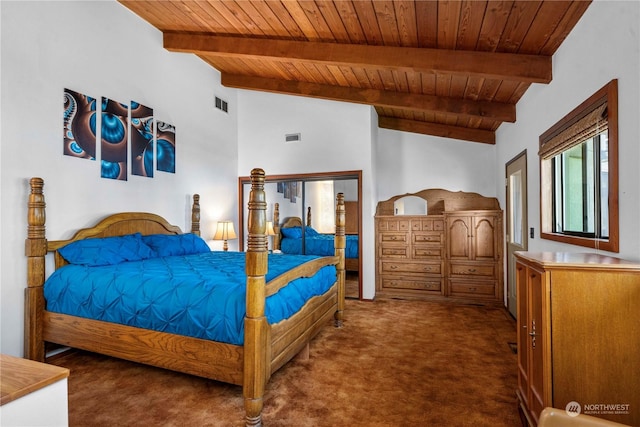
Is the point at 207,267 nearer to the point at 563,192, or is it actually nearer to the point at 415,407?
the point at 415,407

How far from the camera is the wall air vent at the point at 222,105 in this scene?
5.09 m

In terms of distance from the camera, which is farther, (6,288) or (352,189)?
(352,189)

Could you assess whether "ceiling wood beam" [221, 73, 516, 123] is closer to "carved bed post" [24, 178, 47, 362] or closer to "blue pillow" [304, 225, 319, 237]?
"blue pillow" [304, 225, 319, 237]

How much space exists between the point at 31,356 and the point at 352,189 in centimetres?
403

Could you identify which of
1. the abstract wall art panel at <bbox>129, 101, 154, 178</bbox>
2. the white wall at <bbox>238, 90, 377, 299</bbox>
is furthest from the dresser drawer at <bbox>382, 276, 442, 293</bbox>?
the abstract wall art panel at <bbox>129, 101, 154, 178</bbox>

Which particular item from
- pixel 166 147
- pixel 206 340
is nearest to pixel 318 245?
pixel 166 147

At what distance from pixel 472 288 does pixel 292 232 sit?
283 centimetres

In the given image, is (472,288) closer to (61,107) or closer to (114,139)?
(114,139)

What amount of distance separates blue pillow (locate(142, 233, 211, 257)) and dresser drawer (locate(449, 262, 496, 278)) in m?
3.55

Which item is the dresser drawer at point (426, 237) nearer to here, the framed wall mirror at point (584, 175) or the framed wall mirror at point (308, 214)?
the framed wall mirror at point (308, 214)

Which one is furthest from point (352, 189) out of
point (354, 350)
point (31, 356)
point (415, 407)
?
point (31, 356)

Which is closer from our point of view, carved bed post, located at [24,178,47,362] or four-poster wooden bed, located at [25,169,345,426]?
four-poster wooden bed, located at [25,169,345,426]

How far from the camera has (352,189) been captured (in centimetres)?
495

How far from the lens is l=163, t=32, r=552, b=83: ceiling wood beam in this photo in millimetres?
2625
